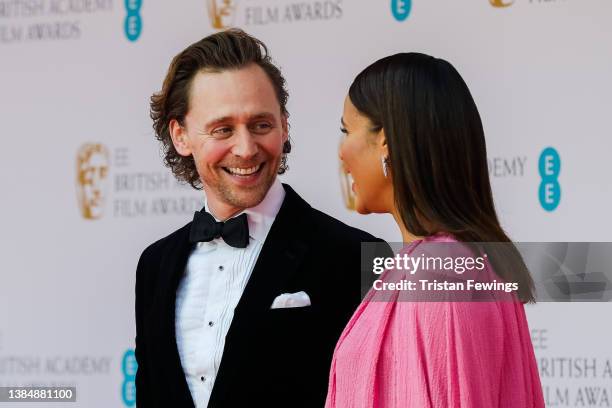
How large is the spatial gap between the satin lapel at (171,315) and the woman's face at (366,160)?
2.30 feet

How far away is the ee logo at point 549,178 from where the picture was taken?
3.15 metres

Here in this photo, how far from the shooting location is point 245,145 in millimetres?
2277

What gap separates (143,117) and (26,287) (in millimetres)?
813

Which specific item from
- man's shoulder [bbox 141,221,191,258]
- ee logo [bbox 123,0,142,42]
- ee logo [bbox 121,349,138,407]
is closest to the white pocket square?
man's shoulder [bbox 141,221,191,258]

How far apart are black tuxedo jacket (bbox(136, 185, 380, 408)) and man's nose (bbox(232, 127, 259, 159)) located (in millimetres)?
190

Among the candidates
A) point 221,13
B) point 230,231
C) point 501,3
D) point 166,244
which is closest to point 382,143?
point 230,231

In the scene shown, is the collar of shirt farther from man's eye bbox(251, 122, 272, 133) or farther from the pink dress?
the pink dress

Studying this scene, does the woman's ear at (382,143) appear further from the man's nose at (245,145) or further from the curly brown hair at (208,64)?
the curly brown hair at (208,64)

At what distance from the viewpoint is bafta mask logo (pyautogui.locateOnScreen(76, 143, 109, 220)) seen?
372cm

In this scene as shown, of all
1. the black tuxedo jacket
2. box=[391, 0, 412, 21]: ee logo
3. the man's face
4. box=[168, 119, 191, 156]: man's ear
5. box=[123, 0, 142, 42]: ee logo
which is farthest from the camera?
box=[123, 0, 142, 42]: ee logo

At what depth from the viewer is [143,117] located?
3697 mm

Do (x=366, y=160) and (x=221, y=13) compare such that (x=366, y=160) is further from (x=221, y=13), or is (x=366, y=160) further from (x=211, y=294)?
(x=221, y=13)

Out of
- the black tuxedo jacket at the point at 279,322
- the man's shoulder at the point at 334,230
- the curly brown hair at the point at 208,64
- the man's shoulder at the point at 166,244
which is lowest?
the black tuxedo jacket at the point at 279,322

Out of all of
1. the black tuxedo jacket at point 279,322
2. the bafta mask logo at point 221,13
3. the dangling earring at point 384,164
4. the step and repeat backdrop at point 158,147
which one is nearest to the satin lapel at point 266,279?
the black tuxedo jacket at point 279,322
